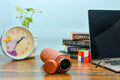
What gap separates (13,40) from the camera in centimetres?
103

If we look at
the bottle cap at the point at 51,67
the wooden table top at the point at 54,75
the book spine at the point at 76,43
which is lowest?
the wooden table top at the point at 54,75

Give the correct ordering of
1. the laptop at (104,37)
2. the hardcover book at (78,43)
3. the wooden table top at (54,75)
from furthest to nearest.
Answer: the hardcover book at (78,43) → the laptop at (104,37) → the wooden table top at (54,75)

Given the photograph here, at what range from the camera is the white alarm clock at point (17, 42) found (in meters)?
0.99

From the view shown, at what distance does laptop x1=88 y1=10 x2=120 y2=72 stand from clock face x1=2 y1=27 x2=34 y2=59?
1.36 feet

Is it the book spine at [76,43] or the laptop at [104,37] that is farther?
the book spine at [76,43]

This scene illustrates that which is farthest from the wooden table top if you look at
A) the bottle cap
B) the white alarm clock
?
the white alarm clock

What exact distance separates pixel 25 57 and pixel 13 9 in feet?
1.37

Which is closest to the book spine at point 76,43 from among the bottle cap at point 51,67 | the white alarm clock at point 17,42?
the white alarm clock at point 17,42

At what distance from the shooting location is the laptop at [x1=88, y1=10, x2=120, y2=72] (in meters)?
0.90

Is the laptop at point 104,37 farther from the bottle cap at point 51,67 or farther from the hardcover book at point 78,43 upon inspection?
the bottle cap at point 51,67

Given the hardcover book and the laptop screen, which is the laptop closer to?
the laptop screen

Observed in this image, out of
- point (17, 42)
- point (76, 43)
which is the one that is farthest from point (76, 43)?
point (17, 42)

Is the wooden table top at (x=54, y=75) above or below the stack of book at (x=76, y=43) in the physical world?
below

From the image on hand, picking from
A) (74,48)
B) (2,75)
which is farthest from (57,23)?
(2,75)
